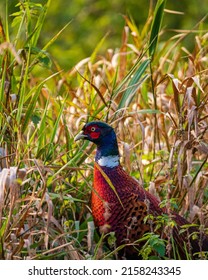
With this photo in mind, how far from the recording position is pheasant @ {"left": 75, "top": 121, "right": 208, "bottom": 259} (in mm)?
4020

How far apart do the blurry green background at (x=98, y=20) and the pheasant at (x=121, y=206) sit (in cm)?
473

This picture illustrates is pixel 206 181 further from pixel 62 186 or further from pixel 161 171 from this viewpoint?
pixel 62 186

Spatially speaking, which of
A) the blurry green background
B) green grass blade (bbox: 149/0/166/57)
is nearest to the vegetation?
green grass blade (bbox: 149/0/166/57)

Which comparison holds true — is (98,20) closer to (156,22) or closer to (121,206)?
(156,22)

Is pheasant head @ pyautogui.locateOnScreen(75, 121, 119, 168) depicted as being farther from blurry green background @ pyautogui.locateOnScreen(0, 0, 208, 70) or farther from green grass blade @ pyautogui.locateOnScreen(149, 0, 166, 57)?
blurry green background @ pyautogui.locateOnScreen(0, 0, 208, 70)

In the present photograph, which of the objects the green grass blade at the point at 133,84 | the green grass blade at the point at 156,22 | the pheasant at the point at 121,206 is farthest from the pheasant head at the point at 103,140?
the green grass blade at the point at 156,22

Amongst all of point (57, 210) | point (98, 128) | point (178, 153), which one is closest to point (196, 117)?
point (178, 153)

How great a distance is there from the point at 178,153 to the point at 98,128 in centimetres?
41

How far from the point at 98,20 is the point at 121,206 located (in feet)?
17.9

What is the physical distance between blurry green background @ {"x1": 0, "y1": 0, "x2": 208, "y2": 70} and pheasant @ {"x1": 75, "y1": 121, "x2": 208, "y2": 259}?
4733mm

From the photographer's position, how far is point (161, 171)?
4555 mm

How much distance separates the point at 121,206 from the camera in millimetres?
4070

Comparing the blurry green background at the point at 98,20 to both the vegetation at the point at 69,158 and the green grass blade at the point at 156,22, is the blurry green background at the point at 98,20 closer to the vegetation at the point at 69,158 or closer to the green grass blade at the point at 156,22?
the vegetation at the point at 69,158

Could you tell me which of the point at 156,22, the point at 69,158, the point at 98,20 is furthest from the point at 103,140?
→ the point at 98,20
